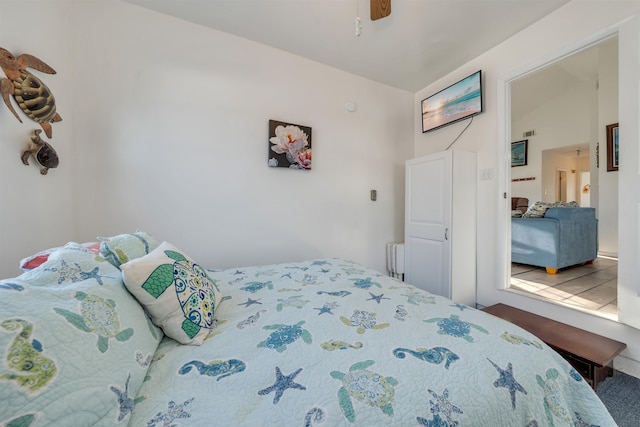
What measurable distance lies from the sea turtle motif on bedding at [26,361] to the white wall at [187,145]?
1292mm

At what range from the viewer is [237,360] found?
75 cm

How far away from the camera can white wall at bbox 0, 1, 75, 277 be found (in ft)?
4.17

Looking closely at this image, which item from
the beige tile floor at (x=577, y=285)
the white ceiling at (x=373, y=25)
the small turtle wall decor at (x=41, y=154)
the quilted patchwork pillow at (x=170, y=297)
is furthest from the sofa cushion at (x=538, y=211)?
the small turtle wall decor at (x=41, y=154)

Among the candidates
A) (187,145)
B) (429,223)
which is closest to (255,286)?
(187,145)

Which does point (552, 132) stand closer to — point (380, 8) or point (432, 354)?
A: point (380, 8)

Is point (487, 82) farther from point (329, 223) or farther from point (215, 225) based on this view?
point (215, 225)

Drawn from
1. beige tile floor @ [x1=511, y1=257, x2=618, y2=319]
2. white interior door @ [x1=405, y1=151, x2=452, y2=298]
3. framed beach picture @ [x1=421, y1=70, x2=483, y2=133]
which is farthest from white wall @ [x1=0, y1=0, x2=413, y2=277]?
beige tile floor @ [x1=511, y1=257, x2=618, y2=319]

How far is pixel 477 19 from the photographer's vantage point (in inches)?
82.0

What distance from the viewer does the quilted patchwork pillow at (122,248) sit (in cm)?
99

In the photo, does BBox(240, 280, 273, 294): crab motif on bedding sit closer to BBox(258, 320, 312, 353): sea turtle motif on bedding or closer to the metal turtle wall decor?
BBox(258, 320, 312, 353): sea turtle motif on bedding

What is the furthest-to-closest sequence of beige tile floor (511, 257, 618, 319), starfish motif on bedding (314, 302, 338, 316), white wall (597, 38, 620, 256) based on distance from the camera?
white wall (597, 38, 620, 256) < beige tile floor (511, 257, 618, 319) < starfish motif on bedding (314, 302, 338, 316)

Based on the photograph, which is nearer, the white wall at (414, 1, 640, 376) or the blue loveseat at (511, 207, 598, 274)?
the white wall at (414, 1, 640, 376)

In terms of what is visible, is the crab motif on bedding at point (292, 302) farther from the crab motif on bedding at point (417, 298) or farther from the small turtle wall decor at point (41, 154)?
the small turtle wall decor at point (41, 154)

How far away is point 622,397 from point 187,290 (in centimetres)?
248
